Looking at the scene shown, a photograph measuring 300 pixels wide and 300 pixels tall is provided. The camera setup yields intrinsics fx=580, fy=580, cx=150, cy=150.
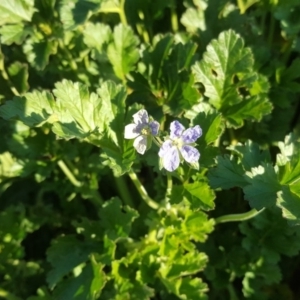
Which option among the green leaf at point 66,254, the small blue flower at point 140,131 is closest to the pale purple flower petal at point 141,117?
the small blue flower at point 140,131

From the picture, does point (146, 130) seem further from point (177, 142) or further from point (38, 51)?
point (38, 51)

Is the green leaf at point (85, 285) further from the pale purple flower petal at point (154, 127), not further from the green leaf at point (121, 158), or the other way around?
the pale purple flower petal at point (154, 127)

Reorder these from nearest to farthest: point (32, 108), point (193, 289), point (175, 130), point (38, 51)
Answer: point (175, 130)
point (32, 108)
point (193, 289)
point (38, 51)

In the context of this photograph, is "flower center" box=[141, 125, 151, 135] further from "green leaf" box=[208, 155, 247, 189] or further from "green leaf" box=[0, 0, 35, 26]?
"green leaf" box=[0, 0, 35, 26]

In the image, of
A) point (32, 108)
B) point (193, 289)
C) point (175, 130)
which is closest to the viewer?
point (175, 130)

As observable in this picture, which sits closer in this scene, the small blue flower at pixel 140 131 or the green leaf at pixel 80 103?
the small blue flower at pixel 140 131

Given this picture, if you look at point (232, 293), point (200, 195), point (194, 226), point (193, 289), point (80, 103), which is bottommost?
point (232, 293)

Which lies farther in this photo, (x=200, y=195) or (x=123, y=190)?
(x=123, y=190)

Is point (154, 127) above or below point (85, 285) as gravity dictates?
above

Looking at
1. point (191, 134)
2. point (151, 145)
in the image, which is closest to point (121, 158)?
point (151, 145)
